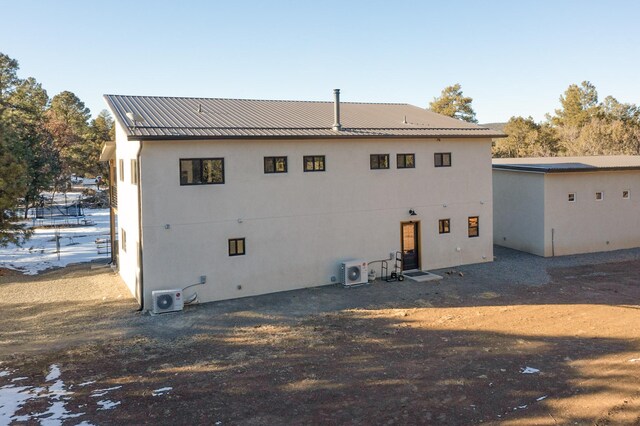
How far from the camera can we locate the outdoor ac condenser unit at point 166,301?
12.8 metres

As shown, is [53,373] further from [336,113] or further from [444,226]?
[444,226]

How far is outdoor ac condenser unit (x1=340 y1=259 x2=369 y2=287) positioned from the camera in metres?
15.3

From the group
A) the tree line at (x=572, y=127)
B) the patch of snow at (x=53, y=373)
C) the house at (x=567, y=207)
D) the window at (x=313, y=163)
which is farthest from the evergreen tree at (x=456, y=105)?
the patch of snow at (x=53, y=373)

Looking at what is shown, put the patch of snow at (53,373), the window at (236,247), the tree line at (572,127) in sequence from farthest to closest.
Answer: the tree line at (572,127)
the window at (236,247)
the patch of snow at (53,373)

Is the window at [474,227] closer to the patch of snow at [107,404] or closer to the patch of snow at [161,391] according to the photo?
the patch of snow at [161,391]

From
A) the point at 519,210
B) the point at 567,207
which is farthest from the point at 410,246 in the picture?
the point at 567,207

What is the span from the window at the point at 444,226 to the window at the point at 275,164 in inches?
239

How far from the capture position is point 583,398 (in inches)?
296

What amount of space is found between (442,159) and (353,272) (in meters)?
5.34

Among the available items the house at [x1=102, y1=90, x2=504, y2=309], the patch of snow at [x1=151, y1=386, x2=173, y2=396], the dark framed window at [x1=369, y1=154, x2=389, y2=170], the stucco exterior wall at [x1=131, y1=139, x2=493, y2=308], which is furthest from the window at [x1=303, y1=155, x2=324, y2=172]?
the patch of snow at [x1=151, y1=386, x2=173, y2=396]

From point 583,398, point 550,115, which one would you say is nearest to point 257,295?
point 583,398

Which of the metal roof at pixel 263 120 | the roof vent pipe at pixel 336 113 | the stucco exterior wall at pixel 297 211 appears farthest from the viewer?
the roof vent pipe at pixel 336 113

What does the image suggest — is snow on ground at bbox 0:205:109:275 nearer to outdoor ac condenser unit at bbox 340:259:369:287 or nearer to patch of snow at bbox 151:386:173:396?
outdoor ac condenser unit at bbox 340:259:369:287

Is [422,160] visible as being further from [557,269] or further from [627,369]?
[627,369]
